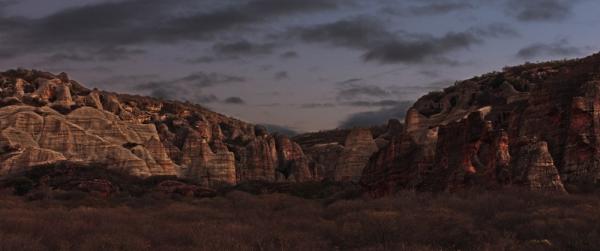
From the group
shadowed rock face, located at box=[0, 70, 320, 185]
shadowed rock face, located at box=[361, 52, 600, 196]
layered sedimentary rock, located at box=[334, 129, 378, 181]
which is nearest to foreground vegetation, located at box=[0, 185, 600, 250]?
shadowed rock face, located at box=[361, 52, 600, 196]

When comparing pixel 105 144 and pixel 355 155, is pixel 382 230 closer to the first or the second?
pixel 355 155

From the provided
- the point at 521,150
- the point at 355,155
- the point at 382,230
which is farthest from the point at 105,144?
the point at 382,230

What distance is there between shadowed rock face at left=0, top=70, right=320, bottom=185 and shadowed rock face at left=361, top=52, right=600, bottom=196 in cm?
3408

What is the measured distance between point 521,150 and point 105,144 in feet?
162

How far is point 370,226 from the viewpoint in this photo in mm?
18625

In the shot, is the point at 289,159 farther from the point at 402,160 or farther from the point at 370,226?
the point at 370,226

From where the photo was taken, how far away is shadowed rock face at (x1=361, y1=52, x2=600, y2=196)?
87.0 ft

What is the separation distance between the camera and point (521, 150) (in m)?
26.8

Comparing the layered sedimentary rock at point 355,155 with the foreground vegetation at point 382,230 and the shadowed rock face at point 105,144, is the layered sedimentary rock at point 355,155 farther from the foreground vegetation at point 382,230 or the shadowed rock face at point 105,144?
the foreground vegetation at point 382,230

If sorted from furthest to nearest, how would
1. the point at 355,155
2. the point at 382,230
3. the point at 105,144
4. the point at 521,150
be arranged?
the point at 355,155 → the point at 105,144 → the point at 521,150 → the point at 382,230

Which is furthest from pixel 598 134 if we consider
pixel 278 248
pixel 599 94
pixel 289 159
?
pixel 289 159

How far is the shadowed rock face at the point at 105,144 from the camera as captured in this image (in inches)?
2495

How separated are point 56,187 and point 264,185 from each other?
20.4m

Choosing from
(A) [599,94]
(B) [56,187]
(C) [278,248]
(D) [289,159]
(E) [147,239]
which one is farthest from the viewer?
(D) [289,159]
